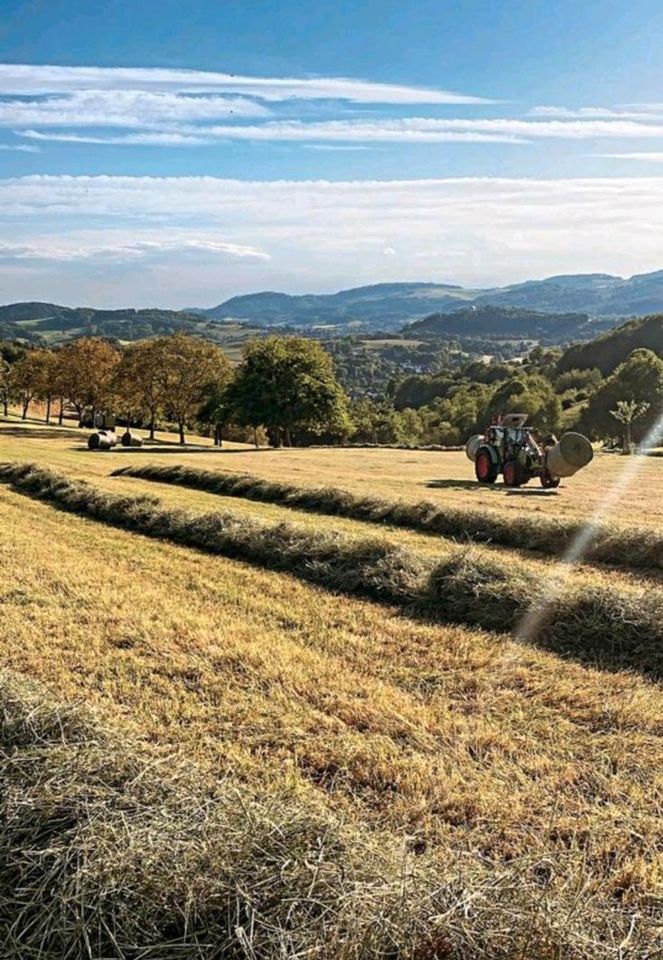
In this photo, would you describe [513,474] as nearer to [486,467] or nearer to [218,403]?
[486,467]

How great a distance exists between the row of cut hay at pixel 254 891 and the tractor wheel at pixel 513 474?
56.8ft

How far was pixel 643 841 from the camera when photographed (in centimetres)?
347

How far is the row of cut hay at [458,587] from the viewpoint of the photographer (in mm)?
6363

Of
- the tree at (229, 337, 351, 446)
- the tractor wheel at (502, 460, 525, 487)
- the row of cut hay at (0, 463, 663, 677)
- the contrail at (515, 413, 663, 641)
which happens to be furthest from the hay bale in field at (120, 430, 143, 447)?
the row of cut hay at (0, 463, 663, 677)

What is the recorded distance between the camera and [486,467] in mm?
20984

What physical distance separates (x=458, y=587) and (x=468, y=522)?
4646 mm

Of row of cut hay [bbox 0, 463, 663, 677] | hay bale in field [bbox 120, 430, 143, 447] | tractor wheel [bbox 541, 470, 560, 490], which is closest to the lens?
row of cut hay [bbox 0, 463, 663, 677]

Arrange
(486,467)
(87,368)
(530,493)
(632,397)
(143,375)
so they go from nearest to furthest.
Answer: (530,493), (486,467), (143,375), (87,368), (632,397)

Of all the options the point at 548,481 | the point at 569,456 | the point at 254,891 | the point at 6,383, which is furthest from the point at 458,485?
the point at 6,383

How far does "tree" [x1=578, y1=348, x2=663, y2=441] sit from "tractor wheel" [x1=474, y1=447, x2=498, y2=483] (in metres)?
34.9

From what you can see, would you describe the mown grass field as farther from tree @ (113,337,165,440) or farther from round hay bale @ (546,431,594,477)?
tree @ (113,337,165,440)

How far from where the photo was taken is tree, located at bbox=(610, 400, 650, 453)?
4522 cm

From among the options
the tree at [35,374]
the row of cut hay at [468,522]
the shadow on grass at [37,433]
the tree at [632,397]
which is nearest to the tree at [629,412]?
the tree at [632,397]

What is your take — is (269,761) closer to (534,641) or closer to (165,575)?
(534,641)
